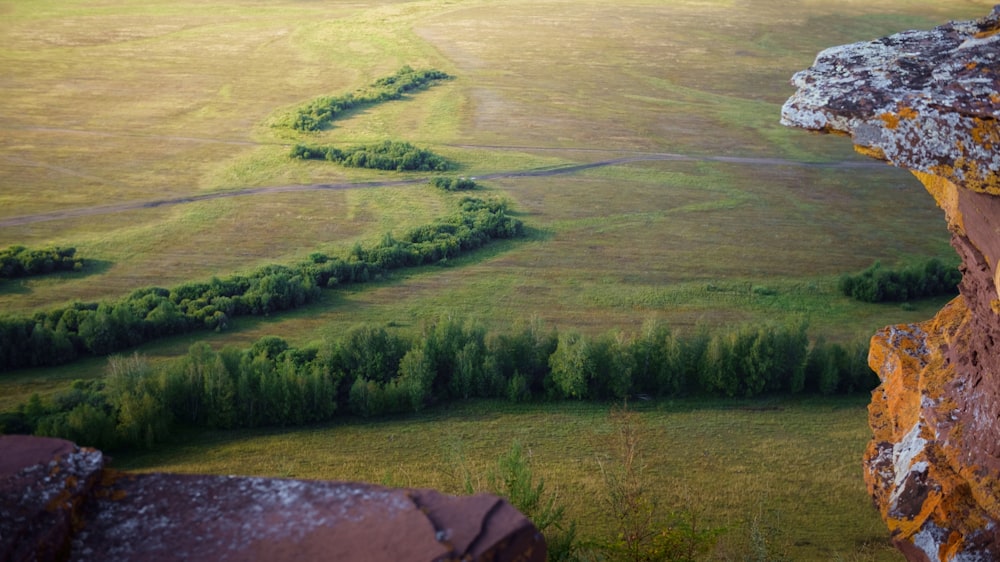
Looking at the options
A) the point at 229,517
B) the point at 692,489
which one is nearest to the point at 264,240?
the point at 692,489

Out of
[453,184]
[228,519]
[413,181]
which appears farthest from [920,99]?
[413,181]

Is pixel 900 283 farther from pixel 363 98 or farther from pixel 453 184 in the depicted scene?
pixel 363 98

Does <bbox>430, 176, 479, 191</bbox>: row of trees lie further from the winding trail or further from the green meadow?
the winding trail

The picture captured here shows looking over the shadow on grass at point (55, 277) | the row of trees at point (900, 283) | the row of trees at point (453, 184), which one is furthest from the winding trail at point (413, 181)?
the row of trees at point (900, 283)

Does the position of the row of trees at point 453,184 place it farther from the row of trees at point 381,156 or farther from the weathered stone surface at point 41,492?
the weathered stone surface at point 41,492

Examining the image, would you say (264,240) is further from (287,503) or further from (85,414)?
(287,503)

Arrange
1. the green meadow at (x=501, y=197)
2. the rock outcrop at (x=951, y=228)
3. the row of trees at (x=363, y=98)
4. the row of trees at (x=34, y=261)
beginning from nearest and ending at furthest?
the rock outcrop at (x=951, y=228), the green meadow at (x=501, y=197), the row of trees at (x=34, y=261), the row of trees at (x=363, y=98)
